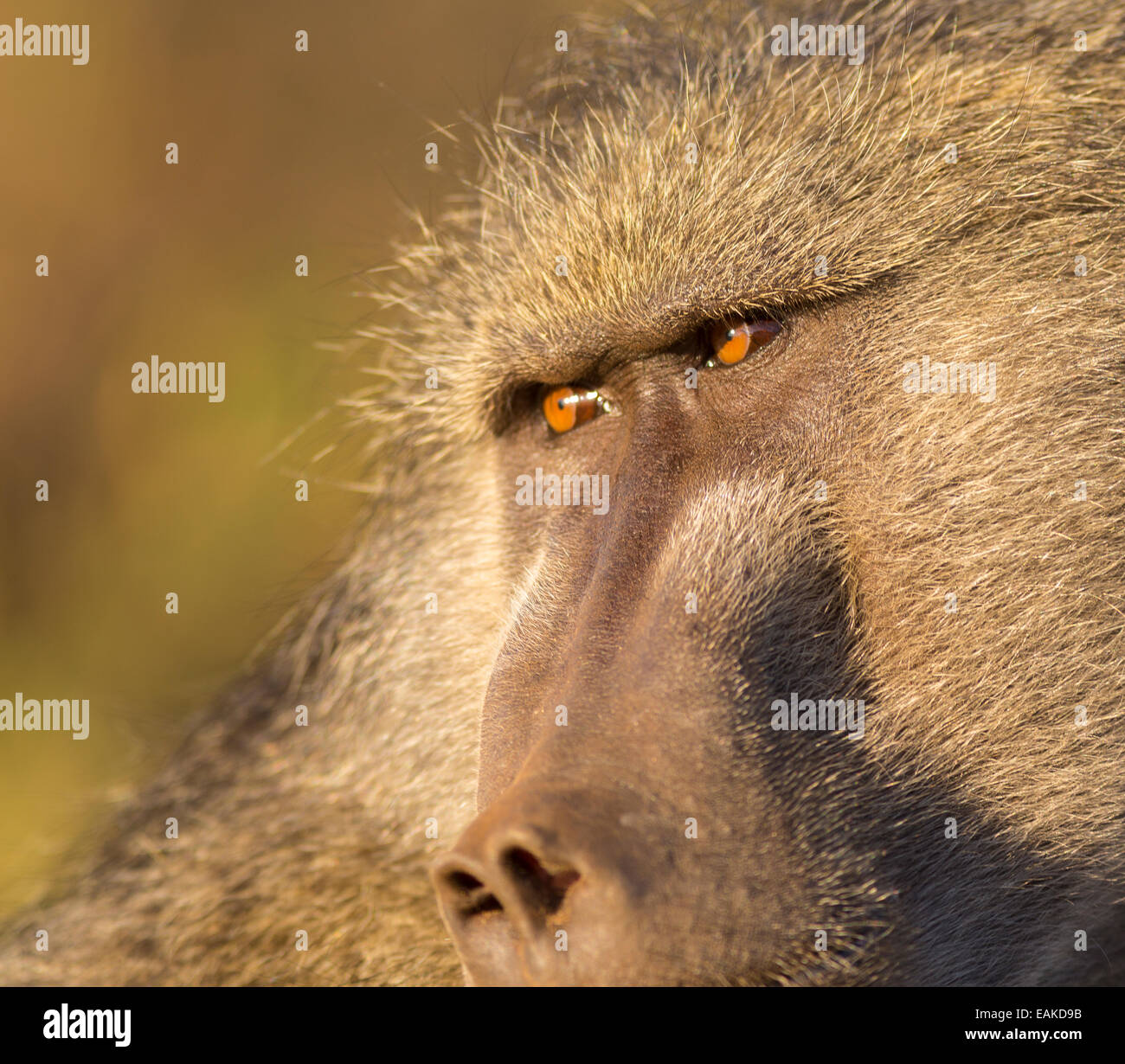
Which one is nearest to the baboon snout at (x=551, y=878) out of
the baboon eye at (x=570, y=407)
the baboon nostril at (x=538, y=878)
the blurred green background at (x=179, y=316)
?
the baboon nostril at (x=538, y=878)

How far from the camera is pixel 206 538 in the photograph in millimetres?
6422

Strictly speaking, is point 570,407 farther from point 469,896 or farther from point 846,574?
point 469,896

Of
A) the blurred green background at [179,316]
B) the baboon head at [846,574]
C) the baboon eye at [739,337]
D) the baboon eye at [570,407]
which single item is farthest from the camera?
the blurred green background at [179,316]

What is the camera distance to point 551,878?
1.88 metres

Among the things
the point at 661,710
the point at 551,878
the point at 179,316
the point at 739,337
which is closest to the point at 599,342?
the point at 739,337

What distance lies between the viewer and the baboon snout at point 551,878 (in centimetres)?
180

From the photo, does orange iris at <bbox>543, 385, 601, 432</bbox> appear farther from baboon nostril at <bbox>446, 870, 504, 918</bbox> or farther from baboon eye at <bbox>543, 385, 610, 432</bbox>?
baboon nostril at <bbox>446, 870, 504, 918</bbox>

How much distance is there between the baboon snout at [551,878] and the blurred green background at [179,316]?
3.89 m

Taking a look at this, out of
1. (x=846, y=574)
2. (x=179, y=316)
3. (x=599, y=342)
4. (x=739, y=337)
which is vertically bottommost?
(x=846, y=574)

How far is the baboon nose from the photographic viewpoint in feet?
6.06

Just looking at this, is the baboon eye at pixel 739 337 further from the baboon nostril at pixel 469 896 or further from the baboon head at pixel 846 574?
the baboon nostril at pixel 469 896

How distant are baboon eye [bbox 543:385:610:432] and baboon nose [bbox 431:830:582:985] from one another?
3.80ft

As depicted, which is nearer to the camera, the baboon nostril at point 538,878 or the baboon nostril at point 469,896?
the baboon nostril at point 538,878

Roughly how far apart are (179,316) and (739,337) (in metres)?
5.12
